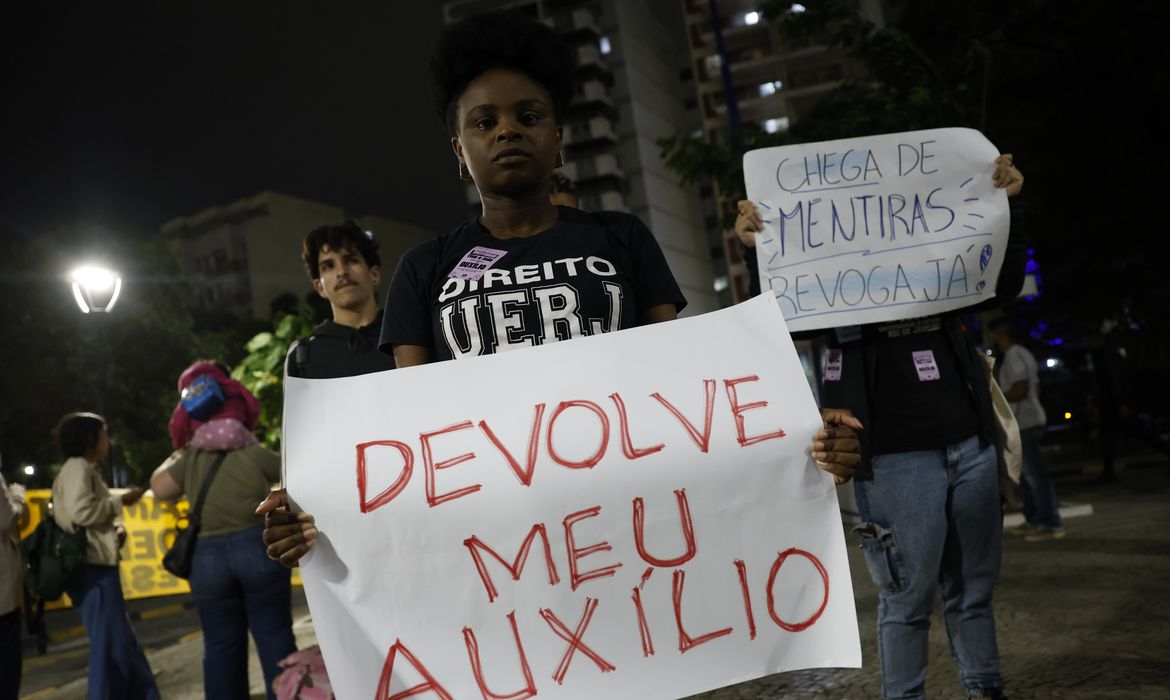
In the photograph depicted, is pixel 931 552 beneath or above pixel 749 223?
beneath

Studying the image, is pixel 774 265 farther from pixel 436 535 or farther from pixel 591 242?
pixel 436 535

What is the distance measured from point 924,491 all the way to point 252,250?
3013 inches

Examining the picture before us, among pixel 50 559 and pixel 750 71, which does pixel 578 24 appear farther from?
pixel 50 559

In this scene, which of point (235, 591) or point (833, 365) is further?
point (235, 591)

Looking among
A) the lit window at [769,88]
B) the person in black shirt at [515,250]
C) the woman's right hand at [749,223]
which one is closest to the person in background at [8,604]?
the person in black shirt at [515,250]

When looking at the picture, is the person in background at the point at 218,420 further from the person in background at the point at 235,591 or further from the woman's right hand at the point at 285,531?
the woman's right hand at the point at 285,531

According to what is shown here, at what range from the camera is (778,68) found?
189 ft

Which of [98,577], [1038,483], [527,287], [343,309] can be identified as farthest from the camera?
[1038,483]

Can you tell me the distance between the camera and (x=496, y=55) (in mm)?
2139

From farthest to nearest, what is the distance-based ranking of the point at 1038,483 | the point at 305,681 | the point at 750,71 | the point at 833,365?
the point at 750,71 < the point at 1038,483 < the point at 305,681 < the point at 833,365

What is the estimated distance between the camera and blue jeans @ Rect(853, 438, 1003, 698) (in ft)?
9.94

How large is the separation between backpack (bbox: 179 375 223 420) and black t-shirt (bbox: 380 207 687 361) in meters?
2.64

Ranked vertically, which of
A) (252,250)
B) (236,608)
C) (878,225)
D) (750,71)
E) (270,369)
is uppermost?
(750,71)

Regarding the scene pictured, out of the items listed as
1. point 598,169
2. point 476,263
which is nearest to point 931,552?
point 476,263
